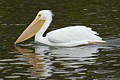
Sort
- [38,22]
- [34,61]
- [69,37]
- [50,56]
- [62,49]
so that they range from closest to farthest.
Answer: [34,61] → [50,56] → [62,49] → [69,37] → [38,22]

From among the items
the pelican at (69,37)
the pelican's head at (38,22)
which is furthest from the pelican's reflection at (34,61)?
the pelican's head at (38,22)

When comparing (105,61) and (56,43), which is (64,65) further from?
(56,43)

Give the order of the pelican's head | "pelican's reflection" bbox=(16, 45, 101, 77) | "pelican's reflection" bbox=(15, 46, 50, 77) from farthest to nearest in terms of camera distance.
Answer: the pelican's head → "pelican's reflection" bbox=(16, 45, 101, 77) → "pelican's reflection" bbox=(15, 46, 50, 77)

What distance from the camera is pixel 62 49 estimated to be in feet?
43.3

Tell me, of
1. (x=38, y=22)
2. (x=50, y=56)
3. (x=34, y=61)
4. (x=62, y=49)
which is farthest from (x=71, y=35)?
(x=34, y=61)

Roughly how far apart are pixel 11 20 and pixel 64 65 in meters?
5.48

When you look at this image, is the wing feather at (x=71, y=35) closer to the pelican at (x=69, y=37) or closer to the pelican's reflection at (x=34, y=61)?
the pelican at (x=69, y=37)

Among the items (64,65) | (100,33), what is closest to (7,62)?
(64,65)

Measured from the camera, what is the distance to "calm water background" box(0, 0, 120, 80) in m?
10.4

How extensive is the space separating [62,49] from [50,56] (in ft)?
3.71

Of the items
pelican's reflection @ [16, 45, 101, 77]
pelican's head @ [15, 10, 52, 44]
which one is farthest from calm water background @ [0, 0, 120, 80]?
pelican's head @ [15, 10, 52, 44]

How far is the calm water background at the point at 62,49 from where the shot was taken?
10.4 meters

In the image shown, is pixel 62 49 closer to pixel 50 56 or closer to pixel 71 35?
pixel 71 35

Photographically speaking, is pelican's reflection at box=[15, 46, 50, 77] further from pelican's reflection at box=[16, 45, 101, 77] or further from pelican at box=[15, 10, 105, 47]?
pelican at box=[15, 10, 105, 47]
